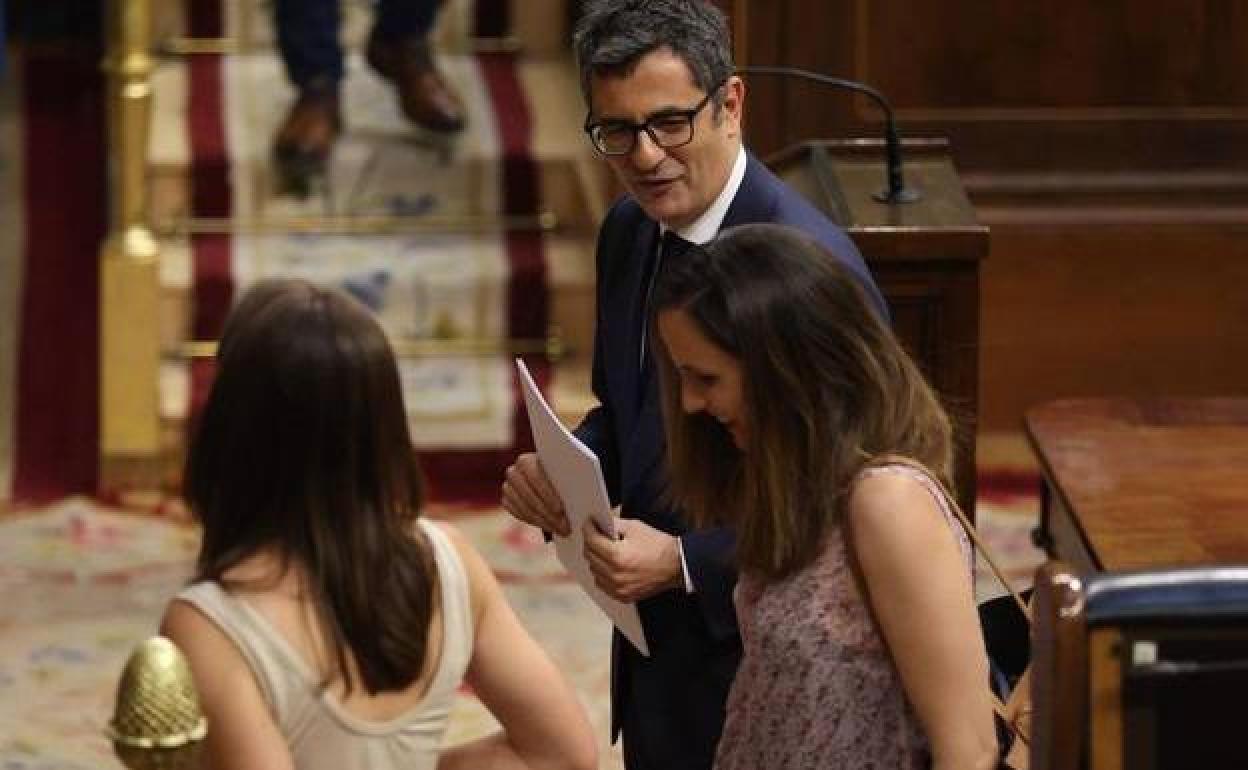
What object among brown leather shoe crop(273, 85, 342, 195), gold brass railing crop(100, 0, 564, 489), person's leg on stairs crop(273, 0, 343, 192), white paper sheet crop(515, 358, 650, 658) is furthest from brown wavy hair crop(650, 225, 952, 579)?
brown leather shoe crop(273, 85, 342, 195)

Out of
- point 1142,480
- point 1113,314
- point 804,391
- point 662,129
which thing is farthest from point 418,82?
point 804,391

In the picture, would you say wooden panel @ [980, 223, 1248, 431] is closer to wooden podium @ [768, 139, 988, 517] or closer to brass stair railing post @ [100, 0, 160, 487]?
brass stair railing post @ [100, 0, 160, 487]

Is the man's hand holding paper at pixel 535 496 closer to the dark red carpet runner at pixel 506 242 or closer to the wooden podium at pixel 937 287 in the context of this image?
the wooden podium at pixel 937 287

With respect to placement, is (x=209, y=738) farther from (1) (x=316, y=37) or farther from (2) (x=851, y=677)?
(1) (x=316, y=37)

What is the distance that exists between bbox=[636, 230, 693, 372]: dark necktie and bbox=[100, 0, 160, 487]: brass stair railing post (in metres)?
3.62

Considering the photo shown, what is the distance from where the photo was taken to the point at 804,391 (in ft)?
9.82

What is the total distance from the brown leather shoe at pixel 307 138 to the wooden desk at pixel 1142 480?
3.35m

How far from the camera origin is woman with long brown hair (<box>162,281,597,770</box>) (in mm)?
2469

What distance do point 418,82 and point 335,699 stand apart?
555 cm

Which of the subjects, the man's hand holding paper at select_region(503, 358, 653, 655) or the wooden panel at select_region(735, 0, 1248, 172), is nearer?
the man's hand holding paper at select_region(503, 358, 653, 655)

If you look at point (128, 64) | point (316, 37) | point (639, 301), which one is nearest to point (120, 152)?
point (128, 64)

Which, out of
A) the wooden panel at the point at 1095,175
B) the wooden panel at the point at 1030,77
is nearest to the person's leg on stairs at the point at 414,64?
the wooden panel at the point at 1030,77

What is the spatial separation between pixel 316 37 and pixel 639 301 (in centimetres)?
409

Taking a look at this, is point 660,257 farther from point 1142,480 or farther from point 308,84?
point 308,84
